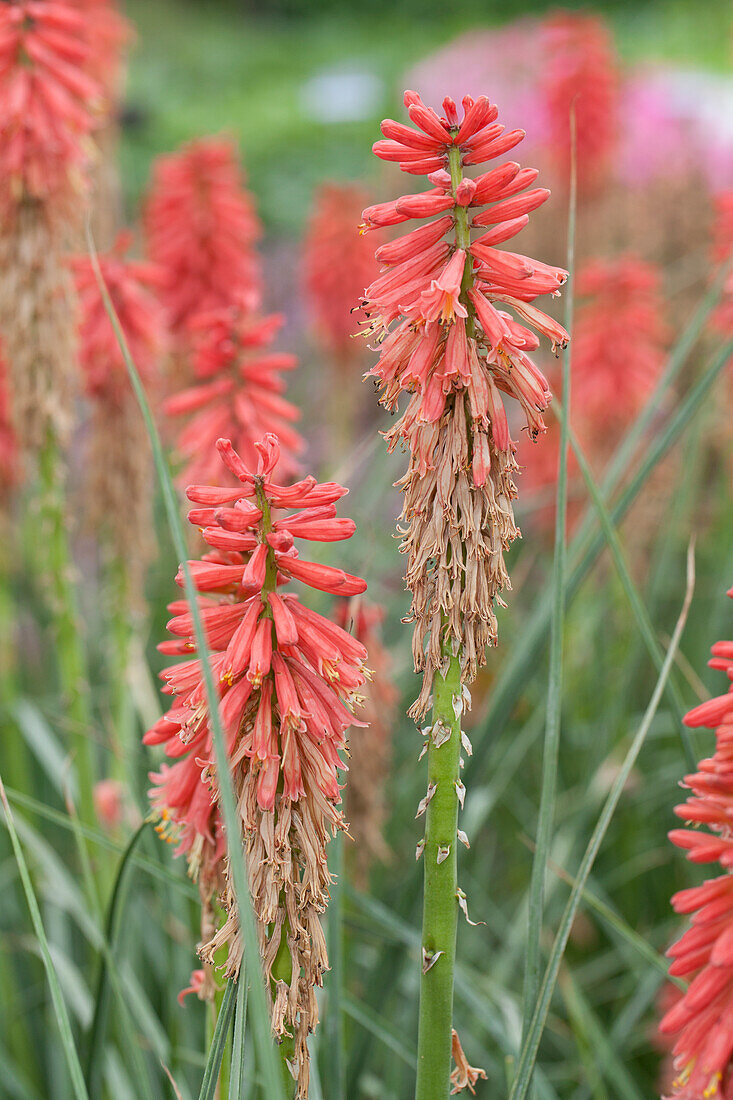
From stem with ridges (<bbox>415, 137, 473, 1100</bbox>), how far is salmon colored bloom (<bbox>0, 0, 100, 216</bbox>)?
7.48 feet

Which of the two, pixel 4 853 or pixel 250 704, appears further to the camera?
pixel 4 853

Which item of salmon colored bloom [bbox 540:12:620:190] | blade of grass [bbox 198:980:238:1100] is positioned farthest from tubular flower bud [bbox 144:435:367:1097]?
salmon colored bloom [bbox 540:12:620:190]

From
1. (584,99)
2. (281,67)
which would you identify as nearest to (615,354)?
(584,99)

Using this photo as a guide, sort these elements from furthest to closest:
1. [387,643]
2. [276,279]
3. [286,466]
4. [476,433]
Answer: [276,279] < [387,643] < [286,466] < [476,433]

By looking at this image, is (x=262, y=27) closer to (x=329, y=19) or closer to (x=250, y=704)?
(x=329, y=19)

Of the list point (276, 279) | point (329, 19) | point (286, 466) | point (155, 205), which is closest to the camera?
point (286, 466)

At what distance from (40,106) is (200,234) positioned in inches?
39.9

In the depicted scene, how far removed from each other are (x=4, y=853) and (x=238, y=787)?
138 inches

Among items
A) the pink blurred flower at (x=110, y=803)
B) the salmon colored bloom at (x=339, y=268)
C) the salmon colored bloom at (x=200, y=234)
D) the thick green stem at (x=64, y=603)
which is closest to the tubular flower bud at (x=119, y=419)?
the salmon colored bloom at (x=200, y=234)

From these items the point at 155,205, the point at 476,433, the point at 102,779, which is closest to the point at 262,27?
the point at 155,205

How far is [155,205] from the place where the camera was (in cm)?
466

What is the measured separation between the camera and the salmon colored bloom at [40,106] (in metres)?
3.43

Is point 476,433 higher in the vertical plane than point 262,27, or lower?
lower

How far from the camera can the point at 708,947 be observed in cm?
156
